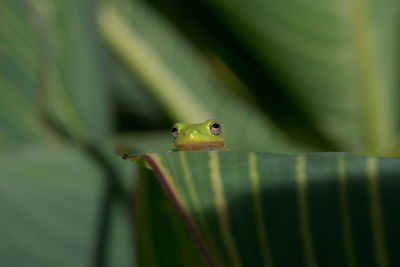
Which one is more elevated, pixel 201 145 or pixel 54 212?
pixel 201 145

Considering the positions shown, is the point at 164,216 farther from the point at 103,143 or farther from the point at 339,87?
the point at 339,87

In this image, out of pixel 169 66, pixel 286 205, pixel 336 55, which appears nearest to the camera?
pixel 286 205

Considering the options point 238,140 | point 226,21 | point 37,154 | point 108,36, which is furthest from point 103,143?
point 108,36

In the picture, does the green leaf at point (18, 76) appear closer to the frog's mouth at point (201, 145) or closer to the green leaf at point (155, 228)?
the frog's mouth at point (201, 145)

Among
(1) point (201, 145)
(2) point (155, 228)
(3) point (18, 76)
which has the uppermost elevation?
(3) point (18, 76)

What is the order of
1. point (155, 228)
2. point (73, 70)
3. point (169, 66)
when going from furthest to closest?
1. point (169, 66)
2. point (73, 70)
3. point (155, 228)

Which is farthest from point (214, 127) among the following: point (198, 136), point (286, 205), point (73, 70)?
point (286, 205)

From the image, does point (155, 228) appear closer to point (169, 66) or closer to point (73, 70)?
point (73, 70)
